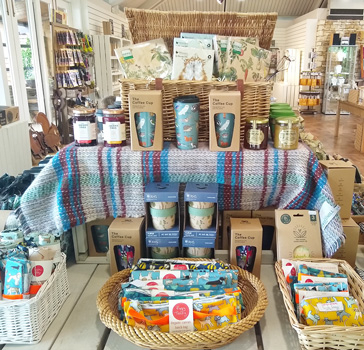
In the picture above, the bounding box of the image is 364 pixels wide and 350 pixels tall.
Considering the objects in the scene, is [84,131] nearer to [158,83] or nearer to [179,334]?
[158,83]

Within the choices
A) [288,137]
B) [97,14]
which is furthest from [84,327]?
[97,14]

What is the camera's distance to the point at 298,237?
1851mm

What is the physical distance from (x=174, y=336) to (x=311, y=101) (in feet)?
34.8

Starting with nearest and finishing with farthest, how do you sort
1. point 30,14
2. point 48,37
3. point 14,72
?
1. point 14,72
2. point 30,14
3. point 48,37

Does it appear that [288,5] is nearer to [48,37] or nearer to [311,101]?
[311,101]

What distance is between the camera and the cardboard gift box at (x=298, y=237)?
1843mm

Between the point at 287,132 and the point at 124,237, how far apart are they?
96cm

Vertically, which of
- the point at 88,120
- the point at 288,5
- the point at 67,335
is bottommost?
the point at 67,335

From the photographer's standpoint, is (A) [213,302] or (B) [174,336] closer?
(B) [174,336]

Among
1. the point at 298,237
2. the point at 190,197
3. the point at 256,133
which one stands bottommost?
the point at 298,237

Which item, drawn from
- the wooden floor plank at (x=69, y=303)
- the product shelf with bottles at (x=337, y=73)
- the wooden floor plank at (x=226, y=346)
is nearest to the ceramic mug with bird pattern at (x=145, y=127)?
the wooden floor plank at (x=69, y=303)

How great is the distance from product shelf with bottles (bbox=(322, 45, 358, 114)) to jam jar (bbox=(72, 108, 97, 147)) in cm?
992

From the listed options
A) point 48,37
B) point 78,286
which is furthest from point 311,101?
point 78,286

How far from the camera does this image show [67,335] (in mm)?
1517
